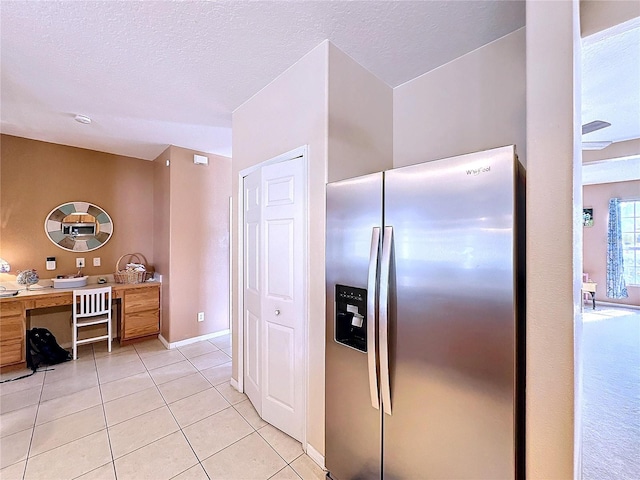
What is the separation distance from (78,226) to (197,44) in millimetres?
3350

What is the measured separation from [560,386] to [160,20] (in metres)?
2.56

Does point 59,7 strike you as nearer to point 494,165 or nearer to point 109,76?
point 109,76

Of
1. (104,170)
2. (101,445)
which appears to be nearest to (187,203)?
(104,170)

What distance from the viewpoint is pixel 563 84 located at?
37.7 inches

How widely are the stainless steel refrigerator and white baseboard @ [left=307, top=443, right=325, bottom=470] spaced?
203 millimetres

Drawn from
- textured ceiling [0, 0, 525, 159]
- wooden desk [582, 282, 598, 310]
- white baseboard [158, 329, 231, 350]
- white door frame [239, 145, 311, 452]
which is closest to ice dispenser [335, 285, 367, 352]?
white door frame [239, 145, 311, 452]

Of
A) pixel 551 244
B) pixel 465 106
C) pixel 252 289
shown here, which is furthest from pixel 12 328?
pixel 465 106

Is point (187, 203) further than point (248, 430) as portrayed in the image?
Yes

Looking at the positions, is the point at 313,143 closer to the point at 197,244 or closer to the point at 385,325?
the point at 385,325

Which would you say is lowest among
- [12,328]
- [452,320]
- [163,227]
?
[12,328]

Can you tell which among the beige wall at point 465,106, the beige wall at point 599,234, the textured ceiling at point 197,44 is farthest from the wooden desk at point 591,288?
the textured ceiling at point 197,44

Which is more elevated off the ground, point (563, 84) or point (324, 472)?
point (563, 84)

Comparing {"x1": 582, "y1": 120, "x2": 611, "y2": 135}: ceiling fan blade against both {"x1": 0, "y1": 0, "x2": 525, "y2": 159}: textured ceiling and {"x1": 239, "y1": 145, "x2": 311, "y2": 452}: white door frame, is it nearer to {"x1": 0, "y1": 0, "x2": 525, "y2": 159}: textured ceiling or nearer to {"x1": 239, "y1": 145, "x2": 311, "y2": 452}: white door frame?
{"x1": 0, "y1": 0, "x2": 525, "y2": 159}: textured ceiling

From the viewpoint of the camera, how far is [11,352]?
2.92m
